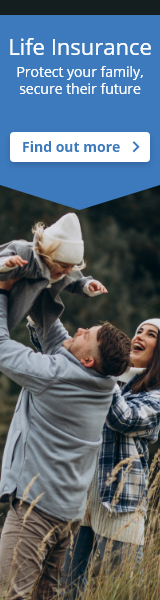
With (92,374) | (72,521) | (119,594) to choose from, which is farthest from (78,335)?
(119,594)

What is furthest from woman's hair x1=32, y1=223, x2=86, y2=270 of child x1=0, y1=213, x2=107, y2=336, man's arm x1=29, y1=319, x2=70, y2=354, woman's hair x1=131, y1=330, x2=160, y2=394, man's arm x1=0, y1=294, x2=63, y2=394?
woman's hair x1=131, y1=330, x2=160, y2=394

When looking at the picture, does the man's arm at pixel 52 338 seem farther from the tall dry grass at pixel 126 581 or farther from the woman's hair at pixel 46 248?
the tall dry grass at pixel 126 581

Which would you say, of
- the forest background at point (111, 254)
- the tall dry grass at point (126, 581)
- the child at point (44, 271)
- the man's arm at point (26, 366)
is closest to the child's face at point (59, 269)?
the child at point (44, 271)

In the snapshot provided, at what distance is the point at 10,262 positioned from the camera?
2.36 m

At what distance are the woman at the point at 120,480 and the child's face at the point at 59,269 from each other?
1.77 feet

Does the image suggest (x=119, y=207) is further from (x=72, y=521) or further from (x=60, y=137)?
(x=72, y=521)

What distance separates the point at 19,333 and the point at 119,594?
248 inches

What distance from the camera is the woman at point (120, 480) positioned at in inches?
106

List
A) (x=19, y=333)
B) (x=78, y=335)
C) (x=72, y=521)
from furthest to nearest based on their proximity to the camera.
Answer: (x=19, y=333), (x=78, y=335), (x=72, y=521)

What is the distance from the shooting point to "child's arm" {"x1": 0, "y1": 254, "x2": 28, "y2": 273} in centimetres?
234

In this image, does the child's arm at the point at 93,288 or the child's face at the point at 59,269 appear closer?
the child's face at the point at 59,269

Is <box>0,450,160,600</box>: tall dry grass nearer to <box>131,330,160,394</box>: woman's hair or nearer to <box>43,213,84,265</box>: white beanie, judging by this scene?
<box>131,330,160,394</box>: woman's hair

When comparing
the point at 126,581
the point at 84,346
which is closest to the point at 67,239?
the point at 84,346

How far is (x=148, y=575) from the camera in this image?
2672 millimetres
